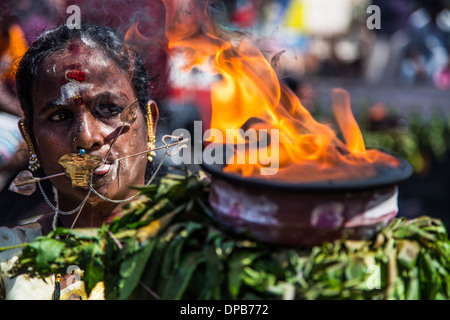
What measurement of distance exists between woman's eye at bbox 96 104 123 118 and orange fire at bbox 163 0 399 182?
49 centimetres

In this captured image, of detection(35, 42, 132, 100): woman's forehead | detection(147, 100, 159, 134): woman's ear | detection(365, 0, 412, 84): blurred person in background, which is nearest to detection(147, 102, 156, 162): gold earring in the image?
detection(147, 100, 159, 134): woman's ear

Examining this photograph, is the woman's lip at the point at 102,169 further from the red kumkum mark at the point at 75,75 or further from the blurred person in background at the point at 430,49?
the blurred person in background at the point at 430,49

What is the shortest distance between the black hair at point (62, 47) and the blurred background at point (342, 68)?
87 millimetres

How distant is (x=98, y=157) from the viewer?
238cm

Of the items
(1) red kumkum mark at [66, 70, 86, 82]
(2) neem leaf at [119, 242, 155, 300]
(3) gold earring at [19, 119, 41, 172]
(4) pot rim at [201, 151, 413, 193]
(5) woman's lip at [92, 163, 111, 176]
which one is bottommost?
(2) neem leaf at [119, 242, 155, 300]

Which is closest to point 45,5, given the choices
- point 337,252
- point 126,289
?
point 126,289

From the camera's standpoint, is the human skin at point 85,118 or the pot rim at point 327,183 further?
the human skin at point 85,118

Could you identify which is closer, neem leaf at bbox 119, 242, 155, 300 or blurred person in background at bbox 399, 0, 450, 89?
neem leaf at bbox 119, 242, 155, 300

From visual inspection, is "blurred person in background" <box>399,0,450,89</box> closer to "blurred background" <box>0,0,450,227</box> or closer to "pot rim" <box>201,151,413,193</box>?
"blurred background" <box>0,0,450,227</box>

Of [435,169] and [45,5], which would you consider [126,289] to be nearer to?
[45,5]

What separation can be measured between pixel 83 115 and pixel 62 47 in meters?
0.38

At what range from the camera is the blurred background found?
2779 millimetres

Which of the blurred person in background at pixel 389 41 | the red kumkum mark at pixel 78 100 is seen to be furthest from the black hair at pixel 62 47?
the blurred person in background at pixel 389 41

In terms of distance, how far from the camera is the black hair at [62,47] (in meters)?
2.50
